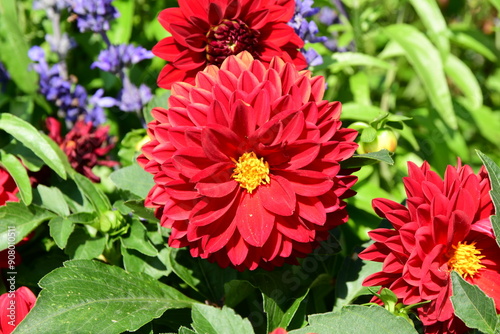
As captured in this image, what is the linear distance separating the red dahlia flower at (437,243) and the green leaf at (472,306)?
0.15ft

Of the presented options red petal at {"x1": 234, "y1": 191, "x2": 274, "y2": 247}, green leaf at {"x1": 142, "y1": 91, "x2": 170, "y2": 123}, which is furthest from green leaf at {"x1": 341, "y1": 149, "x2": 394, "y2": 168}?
green leaf at {"x1": 142, "y1": 91, "x2": 170, "y2": 123}

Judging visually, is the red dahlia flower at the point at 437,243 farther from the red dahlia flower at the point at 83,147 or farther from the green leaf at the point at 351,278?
the red dahlia flower at the point at 83,147

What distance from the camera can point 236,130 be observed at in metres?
0.71

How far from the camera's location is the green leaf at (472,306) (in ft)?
2.19

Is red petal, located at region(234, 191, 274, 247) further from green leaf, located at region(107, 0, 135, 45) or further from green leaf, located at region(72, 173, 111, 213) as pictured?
green leaf, located at region(107, 0, 135, 45)

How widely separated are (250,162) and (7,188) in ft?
1.46

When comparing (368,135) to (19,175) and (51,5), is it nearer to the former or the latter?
(19,175)

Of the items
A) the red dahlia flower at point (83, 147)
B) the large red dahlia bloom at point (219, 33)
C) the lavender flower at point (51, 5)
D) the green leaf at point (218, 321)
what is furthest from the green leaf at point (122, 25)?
the green leaf at point (218, 321)

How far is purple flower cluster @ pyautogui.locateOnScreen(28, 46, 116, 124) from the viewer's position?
117 cm

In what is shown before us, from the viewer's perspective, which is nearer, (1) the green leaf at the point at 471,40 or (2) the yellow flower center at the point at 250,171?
(2) the yellow flower center at the point at 250,171

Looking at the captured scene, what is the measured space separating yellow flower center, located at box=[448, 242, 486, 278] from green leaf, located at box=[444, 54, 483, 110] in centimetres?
64

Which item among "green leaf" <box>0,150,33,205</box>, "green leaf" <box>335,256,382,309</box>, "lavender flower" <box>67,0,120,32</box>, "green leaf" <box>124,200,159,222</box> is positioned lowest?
"green leaf" <box>335,256,382,309</box>

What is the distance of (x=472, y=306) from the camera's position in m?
0.67

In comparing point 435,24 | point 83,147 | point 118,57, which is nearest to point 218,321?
point 83,147
